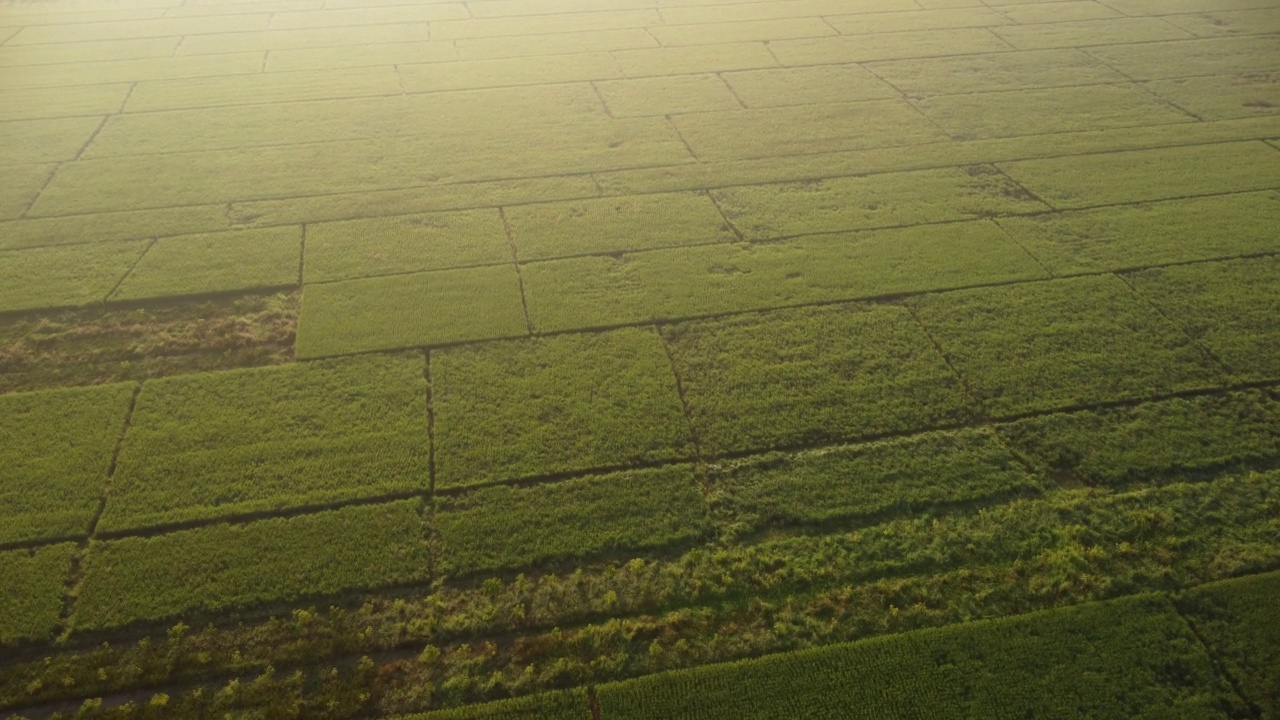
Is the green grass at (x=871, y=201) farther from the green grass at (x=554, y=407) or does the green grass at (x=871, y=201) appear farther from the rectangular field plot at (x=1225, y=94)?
the rectangular field plot at (x=1225, y=94)

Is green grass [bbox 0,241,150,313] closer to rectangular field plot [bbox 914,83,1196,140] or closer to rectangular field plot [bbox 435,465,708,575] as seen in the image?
rectangular field plot [bbox 435,465,708,575]

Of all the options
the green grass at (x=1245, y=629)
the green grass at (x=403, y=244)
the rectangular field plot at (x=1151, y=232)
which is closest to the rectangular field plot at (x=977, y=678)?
the green grass at (x=1245, y=629)

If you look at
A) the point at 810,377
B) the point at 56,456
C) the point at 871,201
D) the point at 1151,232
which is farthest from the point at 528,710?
the point at 1151,232

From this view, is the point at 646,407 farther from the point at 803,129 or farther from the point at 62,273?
the point at 803,129

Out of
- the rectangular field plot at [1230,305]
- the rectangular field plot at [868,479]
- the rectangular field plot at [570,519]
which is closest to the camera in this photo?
the rectangular field plot at [570,519]

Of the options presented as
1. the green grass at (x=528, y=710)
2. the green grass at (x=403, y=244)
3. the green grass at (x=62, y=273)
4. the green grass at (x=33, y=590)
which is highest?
the green grass at (x=62, y=273)

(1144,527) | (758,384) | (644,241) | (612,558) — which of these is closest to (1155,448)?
(1144,527)
